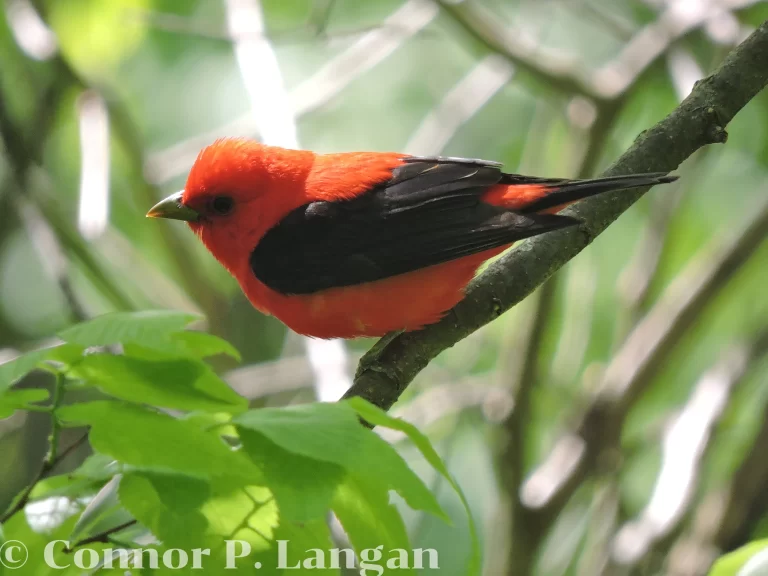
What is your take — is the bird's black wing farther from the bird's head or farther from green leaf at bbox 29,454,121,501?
green leaf at bbox 29,454,121,501

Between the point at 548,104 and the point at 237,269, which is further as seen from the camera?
the point at 548,104

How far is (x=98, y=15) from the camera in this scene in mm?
6199

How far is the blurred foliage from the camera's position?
5238mm

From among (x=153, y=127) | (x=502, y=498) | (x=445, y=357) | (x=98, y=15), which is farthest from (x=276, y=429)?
(x=153, y=127)

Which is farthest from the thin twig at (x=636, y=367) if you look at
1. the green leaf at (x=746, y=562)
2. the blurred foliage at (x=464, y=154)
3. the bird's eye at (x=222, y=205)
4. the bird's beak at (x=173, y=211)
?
the green leaf at (x=746, y=562)

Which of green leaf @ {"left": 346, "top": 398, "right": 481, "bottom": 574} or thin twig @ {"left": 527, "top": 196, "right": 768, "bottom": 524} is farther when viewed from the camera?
thin twig @ {"left": 527, "top": 196, "right": 768, "bottom": 524}

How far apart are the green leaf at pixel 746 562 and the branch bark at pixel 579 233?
1182 millimetres

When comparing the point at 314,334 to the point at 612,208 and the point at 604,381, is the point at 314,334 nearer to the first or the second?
the point at 612,208

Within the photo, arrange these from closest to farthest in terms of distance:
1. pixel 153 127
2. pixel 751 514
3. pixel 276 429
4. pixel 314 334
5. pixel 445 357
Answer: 1. pixel 276 429
2. pixel 314 334
3. pixel 751 514
4. pixel 445 357
5. pixel 153 127

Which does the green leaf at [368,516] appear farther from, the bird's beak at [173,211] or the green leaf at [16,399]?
the bird's beak at [173,211]

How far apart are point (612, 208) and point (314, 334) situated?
4.68ft

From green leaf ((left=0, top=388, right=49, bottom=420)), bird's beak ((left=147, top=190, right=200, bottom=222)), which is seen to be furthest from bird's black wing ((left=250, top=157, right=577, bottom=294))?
green leaf ((left=0, top=388, right=49, bottom=420))

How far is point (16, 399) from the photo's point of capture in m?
1.58

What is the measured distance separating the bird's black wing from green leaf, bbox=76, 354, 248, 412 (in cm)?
194
